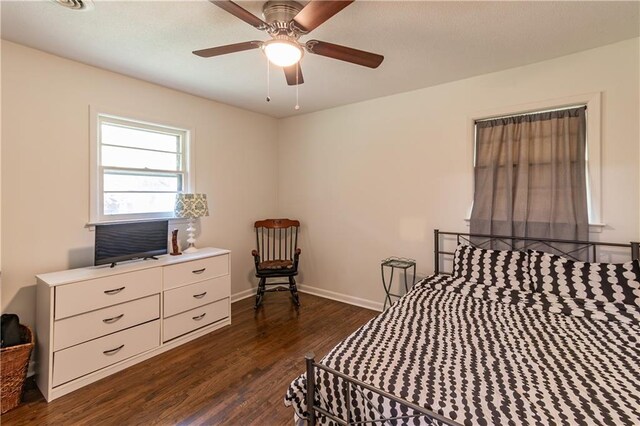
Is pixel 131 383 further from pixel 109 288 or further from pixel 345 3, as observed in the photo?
pixel 345 3

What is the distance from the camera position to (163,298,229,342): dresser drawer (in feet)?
8.85

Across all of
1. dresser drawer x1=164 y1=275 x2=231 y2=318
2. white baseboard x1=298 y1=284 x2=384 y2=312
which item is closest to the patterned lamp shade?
dresser drawer x1=164 y1=275 x2=231 y2=318

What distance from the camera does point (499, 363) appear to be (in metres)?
1.39

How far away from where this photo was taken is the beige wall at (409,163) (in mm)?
2322

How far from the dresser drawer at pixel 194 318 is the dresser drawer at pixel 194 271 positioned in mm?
290

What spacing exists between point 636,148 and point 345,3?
97.0 inches

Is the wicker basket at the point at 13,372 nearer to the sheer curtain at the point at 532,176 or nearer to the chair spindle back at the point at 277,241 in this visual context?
the chair spindle back at the point at 277,241

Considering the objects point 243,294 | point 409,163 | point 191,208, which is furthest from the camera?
point 243,294

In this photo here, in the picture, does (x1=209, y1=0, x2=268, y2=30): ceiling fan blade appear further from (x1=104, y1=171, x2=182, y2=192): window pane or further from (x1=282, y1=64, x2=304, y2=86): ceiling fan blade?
(x1=104, y1=171, x2=182, y2=192): window pane

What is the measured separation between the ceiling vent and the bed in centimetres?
235

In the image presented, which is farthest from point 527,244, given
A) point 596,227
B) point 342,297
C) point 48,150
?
point 48,150

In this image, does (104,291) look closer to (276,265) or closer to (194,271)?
(194,271)

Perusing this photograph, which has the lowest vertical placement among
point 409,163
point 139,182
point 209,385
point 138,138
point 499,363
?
point 209,385

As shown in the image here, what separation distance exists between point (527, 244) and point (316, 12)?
2546 mm
